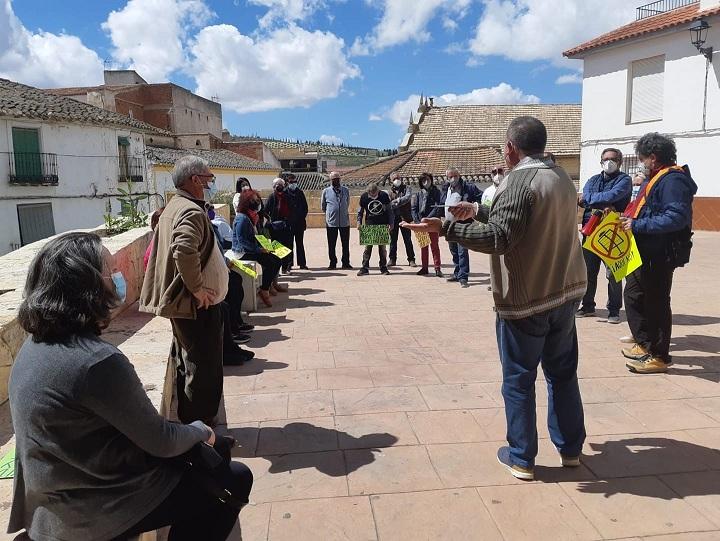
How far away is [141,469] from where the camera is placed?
1913mm

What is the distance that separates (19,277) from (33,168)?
74.9ft

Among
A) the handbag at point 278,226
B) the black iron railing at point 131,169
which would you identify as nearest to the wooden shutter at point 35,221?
the black iron railing at point 131,169

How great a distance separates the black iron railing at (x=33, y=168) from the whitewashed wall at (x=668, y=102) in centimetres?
2192

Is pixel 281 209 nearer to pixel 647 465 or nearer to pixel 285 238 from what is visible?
pixel 285 238

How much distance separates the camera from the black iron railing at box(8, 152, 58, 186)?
23125 mm

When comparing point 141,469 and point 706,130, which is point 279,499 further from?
point 706,130

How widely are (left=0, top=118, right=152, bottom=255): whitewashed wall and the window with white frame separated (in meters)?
21.6

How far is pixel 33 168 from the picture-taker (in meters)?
24.2

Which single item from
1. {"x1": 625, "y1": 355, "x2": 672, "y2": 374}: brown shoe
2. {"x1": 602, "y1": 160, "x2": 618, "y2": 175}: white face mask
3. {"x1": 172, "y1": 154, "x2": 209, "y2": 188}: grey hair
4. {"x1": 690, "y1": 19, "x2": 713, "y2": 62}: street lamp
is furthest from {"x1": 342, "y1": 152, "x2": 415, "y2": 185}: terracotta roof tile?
{"x1": 172, "y1": 154, "x2": 209, "y2": 188}: grey hair

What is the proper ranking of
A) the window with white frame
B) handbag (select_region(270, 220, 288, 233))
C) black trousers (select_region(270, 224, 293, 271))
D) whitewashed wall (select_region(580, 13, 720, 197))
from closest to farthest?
1. handbag (select_region(270, 220, 288, 233))
2. black trousers (select_region(270, 224, 293, 271))
3. whitewashed wall (select_region(580, 13, 720, 197))
4. the window with white frame

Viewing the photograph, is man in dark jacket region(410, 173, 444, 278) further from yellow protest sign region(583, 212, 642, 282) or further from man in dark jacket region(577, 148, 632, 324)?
yellow protest sign region(583, 212, 642, 282)

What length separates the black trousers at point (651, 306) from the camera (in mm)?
4746

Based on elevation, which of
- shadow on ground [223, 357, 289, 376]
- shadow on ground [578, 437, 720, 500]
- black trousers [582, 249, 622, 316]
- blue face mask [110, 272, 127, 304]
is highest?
blue face mask [110, 272, 127, 304]

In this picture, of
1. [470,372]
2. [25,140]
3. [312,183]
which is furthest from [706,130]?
[312,183]
